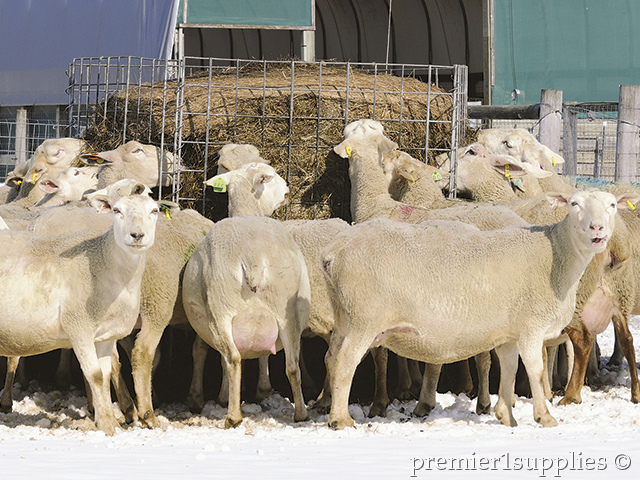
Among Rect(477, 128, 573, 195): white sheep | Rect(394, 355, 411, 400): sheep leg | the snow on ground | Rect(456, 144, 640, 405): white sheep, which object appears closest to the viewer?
the snow on ground

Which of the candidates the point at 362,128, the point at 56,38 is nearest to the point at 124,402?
the point at 362,128

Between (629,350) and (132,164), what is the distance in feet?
15.5

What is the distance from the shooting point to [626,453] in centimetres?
511

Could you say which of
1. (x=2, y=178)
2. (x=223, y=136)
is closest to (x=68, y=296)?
(x=223, y=136)

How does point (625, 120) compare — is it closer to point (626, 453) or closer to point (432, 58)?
point (626, 453)

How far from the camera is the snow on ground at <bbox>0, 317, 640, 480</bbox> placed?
185 inches

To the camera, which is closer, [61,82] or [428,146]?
[428,146]

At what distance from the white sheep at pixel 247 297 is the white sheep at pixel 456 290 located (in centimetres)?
42

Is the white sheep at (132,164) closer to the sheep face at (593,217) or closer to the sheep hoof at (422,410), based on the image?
the sheep hoof at (422,410)

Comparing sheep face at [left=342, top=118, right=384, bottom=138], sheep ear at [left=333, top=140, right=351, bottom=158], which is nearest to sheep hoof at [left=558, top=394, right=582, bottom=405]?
sheep ear at [left=333, top=140, right=351, bottom=158]

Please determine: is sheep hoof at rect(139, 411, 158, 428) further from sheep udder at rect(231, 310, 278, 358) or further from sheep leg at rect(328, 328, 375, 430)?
sheep leg at rect(328, 328, 375, 430)

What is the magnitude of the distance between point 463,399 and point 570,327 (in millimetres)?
1057

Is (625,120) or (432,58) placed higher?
Result: (432,58)

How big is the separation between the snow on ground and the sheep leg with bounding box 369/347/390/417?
0.27 ft
